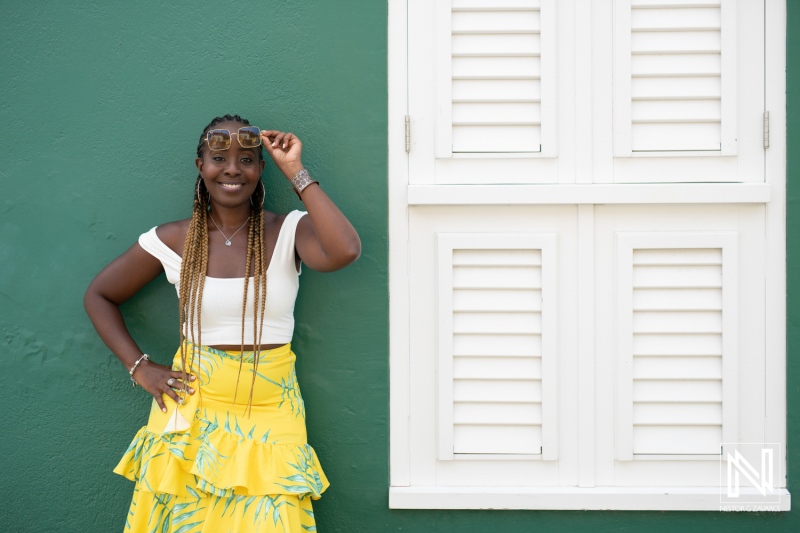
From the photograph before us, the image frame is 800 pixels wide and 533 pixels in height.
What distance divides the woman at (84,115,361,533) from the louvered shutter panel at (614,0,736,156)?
1.28 metres

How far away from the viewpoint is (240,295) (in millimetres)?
2861

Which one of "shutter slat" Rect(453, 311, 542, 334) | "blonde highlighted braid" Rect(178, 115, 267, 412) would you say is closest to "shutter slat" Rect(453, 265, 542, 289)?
"shutter slat" Rect(453, 311, 542, 334)

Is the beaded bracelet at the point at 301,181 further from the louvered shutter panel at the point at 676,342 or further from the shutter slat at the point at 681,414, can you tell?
the shutter slat at the point at 681,414

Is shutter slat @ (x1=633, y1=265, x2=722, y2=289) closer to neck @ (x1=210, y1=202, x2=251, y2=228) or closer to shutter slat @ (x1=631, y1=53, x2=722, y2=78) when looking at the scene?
shutter slat @ (x1=631, y1=53, x2=722, y2=78)

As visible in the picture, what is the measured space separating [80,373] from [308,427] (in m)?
0.99

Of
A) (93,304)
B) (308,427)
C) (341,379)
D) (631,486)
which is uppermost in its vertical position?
(93,304)

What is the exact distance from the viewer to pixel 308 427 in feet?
10.6

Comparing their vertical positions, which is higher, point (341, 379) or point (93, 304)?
point (93, 304)

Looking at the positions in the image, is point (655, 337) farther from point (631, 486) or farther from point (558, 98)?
point (558, 98)

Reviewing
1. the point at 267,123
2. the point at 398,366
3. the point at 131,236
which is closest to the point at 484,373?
the point at 398,366

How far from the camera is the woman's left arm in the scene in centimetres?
275

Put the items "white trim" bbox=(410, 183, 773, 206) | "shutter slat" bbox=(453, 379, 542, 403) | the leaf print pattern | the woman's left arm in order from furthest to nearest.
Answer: "shutter slat" bbox=(453, 379, 542, 403), "white trim" bbox=(410, 183, 773, 206), the leaf print pattern, the woman's left arm

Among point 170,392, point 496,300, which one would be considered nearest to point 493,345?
point 496,300

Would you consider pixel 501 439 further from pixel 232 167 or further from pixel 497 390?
pixel 232 167
